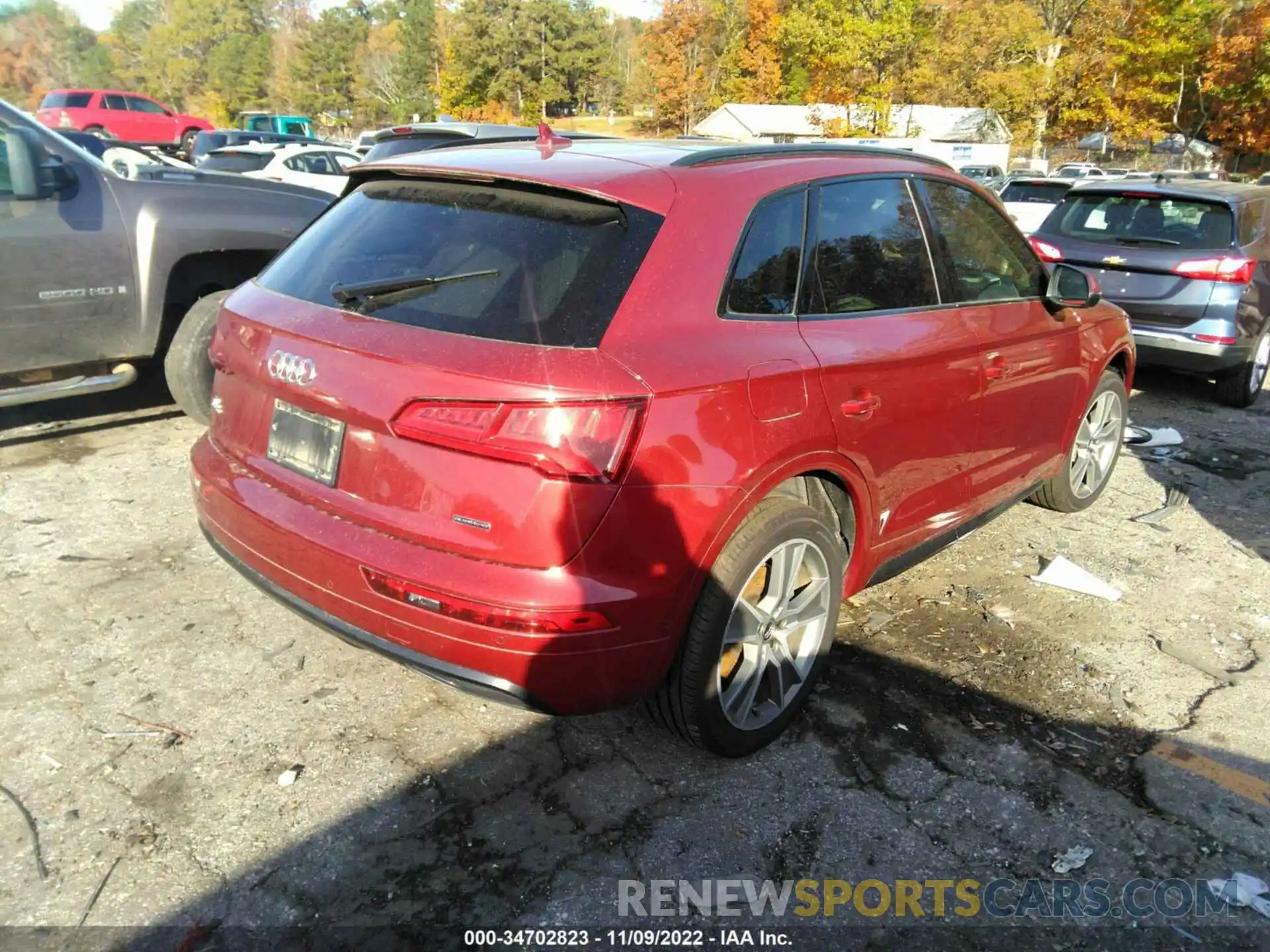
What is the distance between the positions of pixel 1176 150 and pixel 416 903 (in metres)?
58.8

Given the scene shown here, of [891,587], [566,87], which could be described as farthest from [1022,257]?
[566,87]

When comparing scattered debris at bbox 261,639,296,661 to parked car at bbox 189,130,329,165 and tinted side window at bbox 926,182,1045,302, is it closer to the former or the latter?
tinted side window at bbox 926,182,1045,302

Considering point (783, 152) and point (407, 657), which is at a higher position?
point (783, 152)

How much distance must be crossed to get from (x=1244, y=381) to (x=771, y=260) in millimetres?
6156

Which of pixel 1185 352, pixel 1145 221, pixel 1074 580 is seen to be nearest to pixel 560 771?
pixel 1074 580

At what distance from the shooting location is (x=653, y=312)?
2.46 metres

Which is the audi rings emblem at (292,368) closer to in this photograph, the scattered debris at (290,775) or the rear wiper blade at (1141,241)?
the scattered debris at (290,775)

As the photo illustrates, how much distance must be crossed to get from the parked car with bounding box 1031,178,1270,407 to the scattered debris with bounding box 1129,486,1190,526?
6.36 feet

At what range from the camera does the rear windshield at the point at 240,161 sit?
16766mm

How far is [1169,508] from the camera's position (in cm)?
525

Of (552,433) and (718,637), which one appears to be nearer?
(552,433)

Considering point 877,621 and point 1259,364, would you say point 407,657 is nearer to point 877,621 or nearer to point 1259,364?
point 877,621

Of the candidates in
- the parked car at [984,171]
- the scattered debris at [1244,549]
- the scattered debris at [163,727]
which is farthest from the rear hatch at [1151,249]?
the parked car at [984,171]

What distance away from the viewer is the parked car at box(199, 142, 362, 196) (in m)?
15.8
